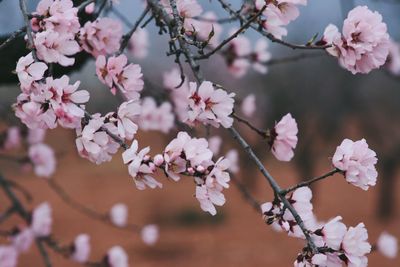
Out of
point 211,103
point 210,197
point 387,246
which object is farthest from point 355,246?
point 387,246

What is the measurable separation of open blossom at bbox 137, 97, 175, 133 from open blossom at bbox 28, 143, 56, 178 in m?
0.75

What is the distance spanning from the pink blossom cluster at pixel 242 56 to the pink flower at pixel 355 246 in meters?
1.37

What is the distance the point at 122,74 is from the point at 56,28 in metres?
0.18

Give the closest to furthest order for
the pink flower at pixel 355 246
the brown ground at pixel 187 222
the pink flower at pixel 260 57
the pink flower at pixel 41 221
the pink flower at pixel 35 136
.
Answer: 1. the pink flower at pixel 355 246
2. the pink flower at pixel 260 57
3. the pink flower at pixel 41 221
4. the pink flower at pixel 35 136
5. the brown ground at pixel 187 222

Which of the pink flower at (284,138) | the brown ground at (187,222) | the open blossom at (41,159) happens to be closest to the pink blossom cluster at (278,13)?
the pink flower at (284,138)

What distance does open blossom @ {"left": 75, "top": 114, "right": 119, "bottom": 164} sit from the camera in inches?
49.2

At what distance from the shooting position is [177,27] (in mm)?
1408

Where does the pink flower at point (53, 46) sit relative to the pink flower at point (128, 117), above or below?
below

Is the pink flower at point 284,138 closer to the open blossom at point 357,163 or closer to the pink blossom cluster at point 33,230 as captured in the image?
the open blossom at point 357,163

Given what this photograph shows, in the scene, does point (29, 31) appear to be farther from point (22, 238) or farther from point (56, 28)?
point (22, 238)

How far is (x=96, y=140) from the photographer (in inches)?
49.8

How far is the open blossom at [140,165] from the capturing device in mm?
1229

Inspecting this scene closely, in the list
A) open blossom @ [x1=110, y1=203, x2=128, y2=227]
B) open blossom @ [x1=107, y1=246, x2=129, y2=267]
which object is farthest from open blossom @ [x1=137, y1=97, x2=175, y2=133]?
open blossom @ [x1=110, y1=203, x2=128, y2=227]

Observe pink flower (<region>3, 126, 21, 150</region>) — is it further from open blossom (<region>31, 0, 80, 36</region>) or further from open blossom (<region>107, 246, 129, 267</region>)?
open blossom (<region>31, 0, 80, 36</region>)
